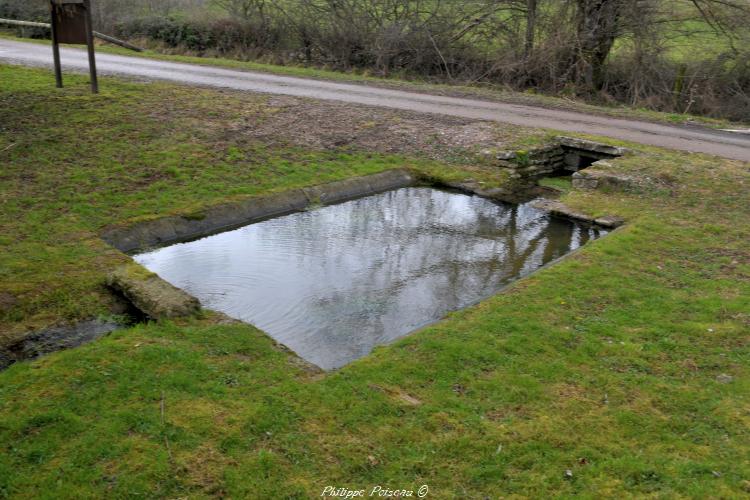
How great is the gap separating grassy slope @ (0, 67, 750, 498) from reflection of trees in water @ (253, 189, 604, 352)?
87 cm

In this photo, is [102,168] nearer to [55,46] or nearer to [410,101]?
[55,46]

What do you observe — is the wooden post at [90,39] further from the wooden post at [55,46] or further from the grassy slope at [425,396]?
the grassy slope at [425,396]

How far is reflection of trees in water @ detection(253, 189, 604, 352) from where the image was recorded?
808cm

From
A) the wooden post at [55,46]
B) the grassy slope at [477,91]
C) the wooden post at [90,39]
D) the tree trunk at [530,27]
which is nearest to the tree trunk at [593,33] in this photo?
the grassy slope at [477,91]

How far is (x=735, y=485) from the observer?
16.0ft

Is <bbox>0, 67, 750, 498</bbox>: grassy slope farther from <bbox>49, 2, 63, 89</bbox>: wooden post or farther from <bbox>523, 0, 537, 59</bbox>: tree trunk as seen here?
<bbox>523, 0, 537, 59</bbox>: tree trunk

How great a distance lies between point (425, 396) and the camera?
582 centimetres

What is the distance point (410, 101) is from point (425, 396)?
13.8 meters

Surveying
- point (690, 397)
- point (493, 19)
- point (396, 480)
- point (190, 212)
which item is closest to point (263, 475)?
point (396, 480)

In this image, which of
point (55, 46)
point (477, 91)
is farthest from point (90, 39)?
point (477, 91)

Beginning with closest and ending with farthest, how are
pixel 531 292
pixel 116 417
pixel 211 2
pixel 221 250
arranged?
1. pixel 116 417
2. pixel 531 292
3. pixel 221 250
4. pixel 211 2

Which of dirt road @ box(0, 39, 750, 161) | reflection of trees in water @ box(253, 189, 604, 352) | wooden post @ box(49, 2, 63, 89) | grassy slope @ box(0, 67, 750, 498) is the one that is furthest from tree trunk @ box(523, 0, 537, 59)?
grassy slope @ box(0, 67, 750, 498)

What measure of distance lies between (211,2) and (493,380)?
28283 millimetres

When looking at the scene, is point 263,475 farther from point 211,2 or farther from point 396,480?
point 211,2
